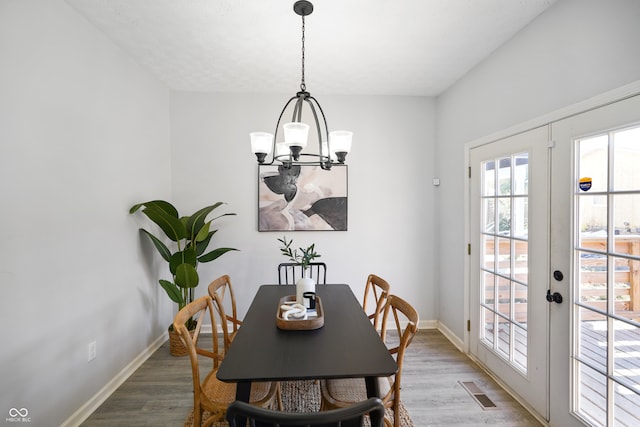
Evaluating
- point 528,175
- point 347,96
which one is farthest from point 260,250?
point 528,175

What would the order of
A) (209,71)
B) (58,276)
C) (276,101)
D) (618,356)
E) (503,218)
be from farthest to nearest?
(276,101) → (209,71) → (503,218) → (58,276) → (618,356)

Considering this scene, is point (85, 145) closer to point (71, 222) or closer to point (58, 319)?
point (71, 222)

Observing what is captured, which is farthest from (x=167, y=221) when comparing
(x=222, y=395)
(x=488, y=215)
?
(x=488, y=215)

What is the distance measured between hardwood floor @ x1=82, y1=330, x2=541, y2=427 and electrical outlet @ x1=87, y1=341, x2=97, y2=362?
1.26 feet

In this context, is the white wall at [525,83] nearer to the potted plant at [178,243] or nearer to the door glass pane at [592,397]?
the door glass pane at [592,397]

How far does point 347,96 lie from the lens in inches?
137

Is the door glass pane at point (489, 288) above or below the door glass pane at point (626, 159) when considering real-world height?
below

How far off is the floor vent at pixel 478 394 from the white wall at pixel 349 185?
3.84ft

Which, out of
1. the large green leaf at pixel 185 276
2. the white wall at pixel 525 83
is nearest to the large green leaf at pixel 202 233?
the large green leaf at pixel 185 276

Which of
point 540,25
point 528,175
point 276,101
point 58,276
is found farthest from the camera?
point 276,101

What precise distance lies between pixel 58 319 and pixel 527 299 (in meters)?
3.22

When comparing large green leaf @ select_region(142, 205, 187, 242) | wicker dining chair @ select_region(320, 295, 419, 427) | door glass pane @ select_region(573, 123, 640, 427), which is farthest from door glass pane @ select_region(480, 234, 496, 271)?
large green leaf @ select_region(142, 205, 187, 242)

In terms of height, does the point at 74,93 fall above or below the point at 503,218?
above

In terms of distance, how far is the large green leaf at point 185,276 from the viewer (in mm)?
2613
